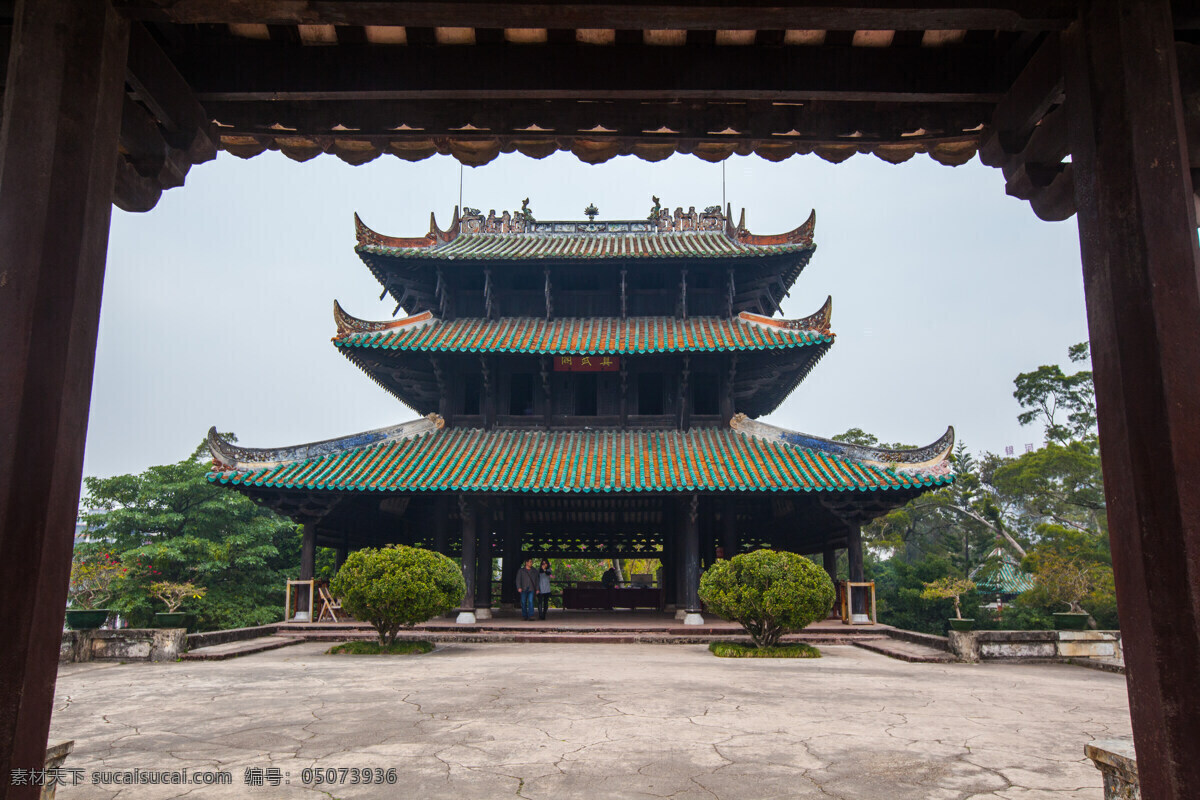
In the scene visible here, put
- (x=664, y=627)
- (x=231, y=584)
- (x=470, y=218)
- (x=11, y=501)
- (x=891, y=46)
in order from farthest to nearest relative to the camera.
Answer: (x=231, y=584) → (x=470, y=218) → (x=664, y=627) → (x=891, y=46) → (x=11, y=501)

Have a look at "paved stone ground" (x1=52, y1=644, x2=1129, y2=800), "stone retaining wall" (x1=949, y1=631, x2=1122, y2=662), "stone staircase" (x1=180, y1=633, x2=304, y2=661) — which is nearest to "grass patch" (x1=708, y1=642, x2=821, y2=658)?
"paved stone ground" (x1=52, y1=644, x2=1129, y2=800)

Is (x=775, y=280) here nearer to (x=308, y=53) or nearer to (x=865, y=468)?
(x=865, y=468)

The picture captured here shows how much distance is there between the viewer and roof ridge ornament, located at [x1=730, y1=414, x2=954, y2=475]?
15695mm

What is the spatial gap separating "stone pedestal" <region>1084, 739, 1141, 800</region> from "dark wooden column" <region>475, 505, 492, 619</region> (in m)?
14.3

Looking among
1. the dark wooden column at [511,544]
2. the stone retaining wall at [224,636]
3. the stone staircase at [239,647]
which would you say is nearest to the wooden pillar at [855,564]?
the dark wooden column at [511,544]

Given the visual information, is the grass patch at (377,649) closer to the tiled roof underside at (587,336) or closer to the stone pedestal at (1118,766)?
the tiled roof underside at (587,336)

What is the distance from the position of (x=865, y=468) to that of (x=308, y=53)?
47.0 ft

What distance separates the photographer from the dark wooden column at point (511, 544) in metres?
18.4

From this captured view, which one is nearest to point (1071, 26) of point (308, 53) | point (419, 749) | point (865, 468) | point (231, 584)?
point (308, 53)

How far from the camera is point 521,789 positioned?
4543 millimetres

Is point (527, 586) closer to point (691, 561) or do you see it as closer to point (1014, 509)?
point (691, 561)

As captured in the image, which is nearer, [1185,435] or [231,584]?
[1185,435]

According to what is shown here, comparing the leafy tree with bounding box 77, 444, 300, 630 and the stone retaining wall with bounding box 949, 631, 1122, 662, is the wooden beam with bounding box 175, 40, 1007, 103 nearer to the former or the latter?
the stone retaining wall with bounding box 949, 631, 1122, 662

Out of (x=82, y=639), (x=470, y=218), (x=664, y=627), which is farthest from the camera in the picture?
(x=470, y=218)
